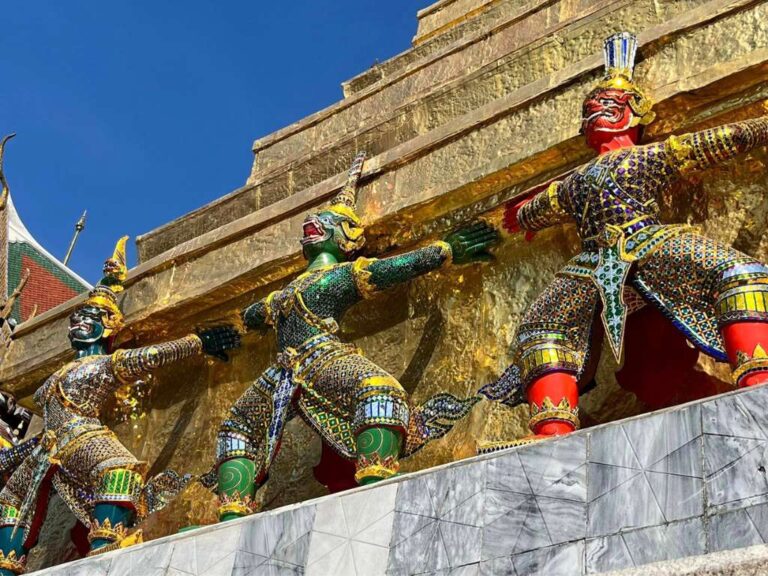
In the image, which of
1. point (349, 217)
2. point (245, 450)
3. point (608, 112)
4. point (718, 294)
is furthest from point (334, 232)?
point (718, 294)

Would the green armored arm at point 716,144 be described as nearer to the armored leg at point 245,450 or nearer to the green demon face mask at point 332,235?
the green demon face mask at point 332,235

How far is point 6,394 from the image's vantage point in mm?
8820

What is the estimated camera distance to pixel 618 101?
5660mm

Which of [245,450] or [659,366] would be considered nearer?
[659,366]

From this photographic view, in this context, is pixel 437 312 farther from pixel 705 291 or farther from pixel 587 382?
pixel 705 291

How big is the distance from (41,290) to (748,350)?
9.89 metres

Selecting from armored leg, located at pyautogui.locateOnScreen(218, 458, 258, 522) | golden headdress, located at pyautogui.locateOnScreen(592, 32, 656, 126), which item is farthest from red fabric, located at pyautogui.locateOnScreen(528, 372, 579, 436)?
armored leg, located at pyautogui.locateOnScreen(218, 458, 258, 522)

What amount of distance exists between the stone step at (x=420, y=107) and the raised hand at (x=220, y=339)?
1.29 metres

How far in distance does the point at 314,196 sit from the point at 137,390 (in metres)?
1.64

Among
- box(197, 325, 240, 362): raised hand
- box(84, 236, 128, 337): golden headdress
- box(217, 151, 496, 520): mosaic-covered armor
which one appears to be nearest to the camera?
box(217, 151, 496, 520): mosaic-covered armor

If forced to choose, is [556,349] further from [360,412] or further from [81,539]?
[81,539]

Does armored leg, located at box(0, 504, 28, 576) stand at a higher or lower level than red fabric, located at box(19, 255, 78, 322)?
lower

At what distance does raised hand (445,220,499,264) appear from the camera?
20.0 feet

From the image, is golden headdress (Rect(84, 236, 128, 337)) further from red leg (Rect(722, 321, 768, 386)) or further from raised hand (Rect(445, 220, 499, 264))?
red leg (Rect(722, 321, 768, 386))
